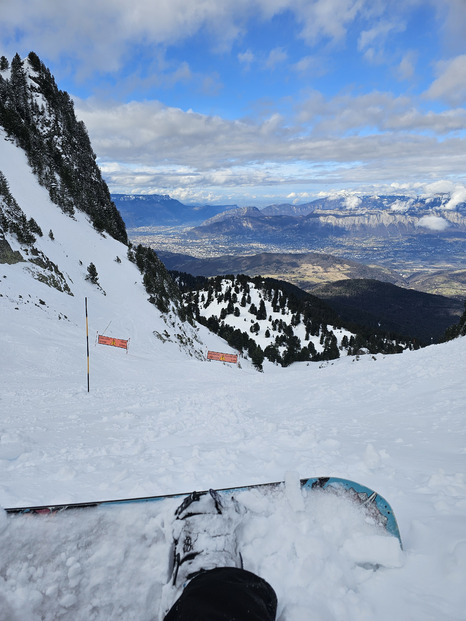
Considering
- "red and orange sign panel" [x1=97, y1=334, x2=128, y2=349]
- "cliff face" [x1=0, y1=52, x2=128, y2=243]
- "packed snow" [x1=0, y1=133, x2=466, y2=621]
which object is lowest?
"red and orange sign panel" [x1=97, y1=334, x2=128, y2=349]

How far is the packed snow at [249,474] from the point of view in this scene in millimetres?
2961

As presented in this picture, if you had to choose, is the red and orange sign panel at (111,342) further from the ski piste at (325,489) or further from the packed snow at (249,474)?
the ski piste at (325,489)

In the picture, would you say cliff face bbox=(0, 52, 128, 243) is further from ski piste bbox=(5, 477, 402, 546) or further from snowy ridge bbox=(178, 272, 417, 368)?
ski piste bbox=(5, 477, 402, 546)

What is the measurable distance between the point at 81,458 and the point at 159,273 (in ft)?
182

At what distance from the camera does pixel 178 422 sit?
9.79m

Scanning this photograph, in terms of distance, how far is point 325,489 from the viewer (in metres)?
4.20

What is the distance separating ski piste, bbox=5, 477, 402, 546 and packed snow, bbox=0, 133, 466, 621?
3.6 inches

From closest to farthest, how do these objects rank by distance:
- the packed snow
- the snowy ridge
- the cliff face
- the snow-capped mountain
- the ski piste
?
the packed snow, the ski piste, the snow-capped mountain, the cliff face, the snowy ridge

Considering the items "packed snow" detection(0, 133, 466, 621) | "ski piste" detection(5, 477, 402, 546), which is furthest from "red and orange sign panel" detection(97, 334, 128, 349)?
"ski piste" detection(5, 477, 402, 546)

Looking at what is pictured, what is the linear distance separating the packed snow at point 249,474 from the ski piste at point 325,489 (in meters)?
0.09

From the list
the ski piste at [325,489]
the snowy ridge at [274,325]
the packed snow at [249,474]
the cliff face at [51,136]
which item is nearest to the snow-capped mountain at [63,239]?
the cliff face at [51,136]

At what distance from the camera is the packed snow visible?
296cm

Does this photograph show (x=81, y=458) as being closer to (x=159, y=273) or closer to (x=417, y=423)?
(x=417, y=423)

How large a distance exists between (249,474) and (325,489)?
7.79ft
